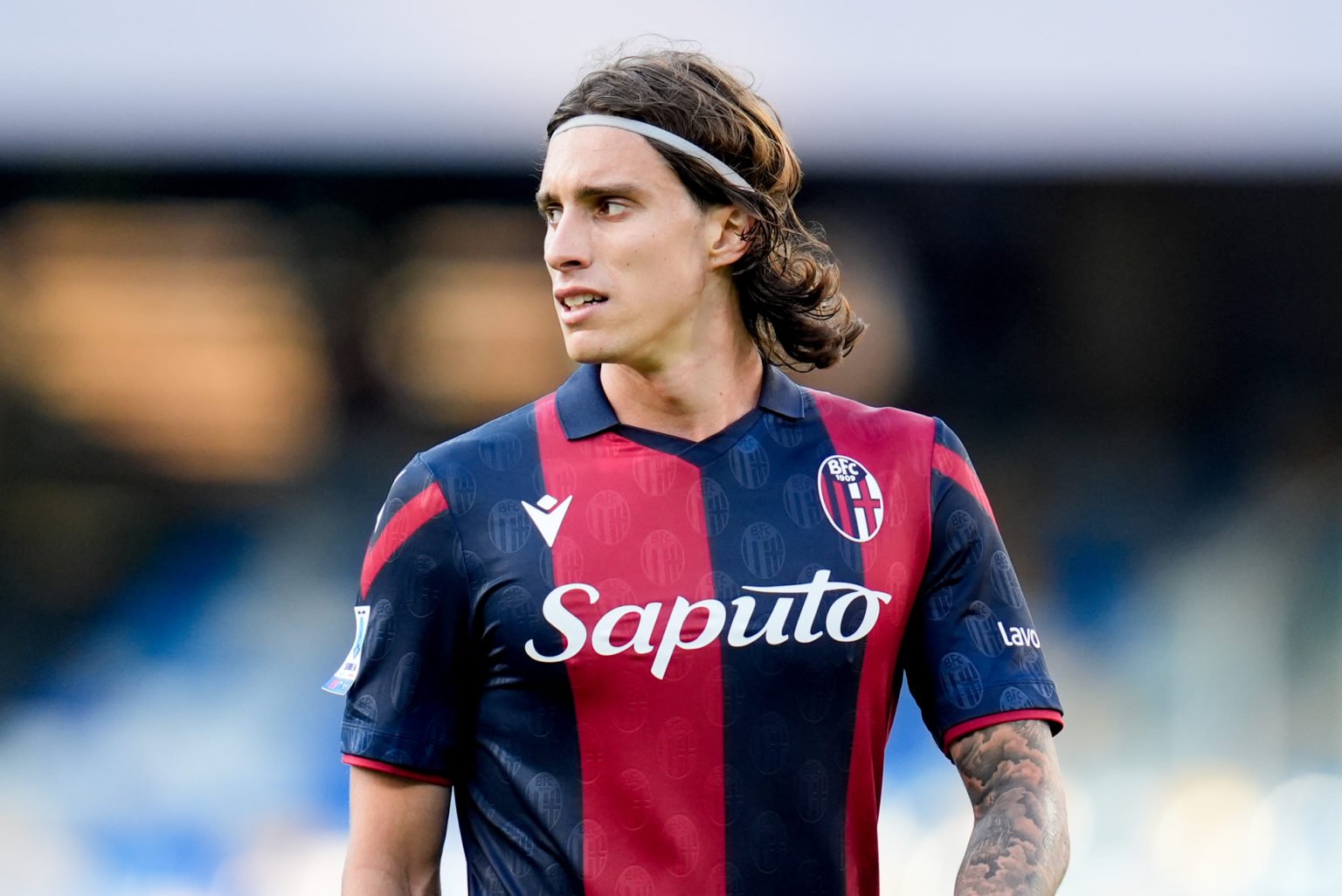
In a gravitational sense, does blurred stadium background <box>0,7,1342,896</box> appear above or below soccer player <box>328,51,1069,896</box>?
above

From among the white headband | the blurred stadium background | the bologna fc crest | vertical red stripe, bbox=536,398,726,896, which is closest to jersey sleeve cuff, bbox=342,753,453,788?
vertical red stripe, bbox=536,398,726,896

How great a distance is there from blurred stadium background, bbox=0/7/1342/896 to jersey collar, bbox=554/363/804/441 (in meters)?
3.55

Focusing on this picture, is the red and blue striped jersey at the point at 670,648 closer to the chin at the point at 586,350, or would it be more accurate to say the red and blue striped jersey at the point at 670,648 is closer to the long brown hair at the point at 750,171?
the chin at the point at 586,350

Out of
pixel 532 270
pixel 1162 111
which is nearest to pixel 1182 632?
pixel 1162 111

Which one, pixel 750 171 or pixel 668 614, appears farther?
pixel 750 171

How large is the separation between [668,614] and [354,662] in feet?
1.47

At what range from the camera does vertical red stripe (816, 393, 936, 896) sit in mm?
2213

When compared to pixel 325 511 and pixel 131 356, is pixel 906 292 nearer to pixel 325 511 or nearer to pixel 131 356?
pixel 325 511

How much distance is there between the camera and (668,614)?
2201 mm

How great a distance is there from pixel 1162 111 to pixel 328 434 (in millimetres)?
3337

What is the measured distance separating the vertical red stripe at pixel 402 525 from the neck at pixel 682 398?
304 millimetres

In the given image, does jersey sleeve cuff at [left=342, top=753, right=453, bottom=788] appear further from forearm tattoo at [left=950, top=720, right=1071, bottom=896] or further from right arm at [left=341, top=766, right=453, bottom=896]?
forearm tattoo at [left=950, top=720, right=1071, bottom=896]

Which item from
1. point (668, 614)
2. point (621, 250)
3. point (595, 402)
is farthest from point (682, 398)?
point (668, 614)

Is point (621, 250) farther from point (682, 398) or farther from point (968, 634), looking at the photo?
point (968, 634)
